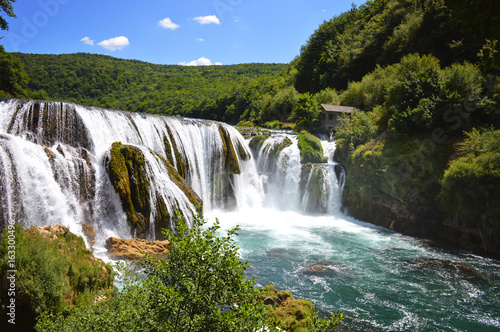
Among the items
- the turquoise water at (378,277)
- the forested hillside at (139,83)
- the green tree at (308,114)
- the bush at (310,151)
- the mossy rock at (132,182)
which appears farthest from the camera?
the forested hillside at (139,83)

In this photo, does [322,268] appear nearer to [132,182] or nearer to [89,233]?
[132,182]

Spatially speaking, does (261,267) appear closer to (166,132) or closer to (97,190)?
(97,190)

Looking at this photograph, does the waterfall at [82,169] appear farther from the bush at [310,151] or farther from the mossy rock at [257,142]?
the bush at [310,151]

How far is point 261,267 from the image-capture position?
13.2 meters

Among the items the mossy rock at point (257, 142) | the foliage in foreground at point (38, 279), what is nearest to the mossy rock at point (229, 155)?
the mossy rock at point (257, 142)

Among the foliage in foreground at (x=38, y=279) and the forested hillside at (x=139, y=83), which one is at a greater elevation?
the forested hillside at (x=139, y=83)

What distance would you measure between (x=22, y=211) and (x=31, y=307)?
6509 millimetres

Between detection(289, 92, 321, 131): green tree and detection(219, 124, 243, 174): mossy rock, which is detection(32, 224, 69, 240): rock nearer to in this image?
detection(219, 124, 243, 174): mossy rock

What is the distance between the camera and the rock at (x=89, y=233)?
12.6 metres

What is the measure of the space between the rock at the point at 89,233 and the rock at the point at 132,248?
0.72 meters

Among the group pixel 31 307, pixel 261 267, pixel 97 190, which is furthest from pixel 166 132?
pixel 31 307

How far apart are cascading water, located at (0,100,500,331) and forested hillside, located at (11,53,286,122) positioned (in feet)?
114

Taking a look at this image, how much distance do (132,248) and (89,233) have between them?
7.11ft

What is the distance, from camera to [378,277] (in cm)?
1269
